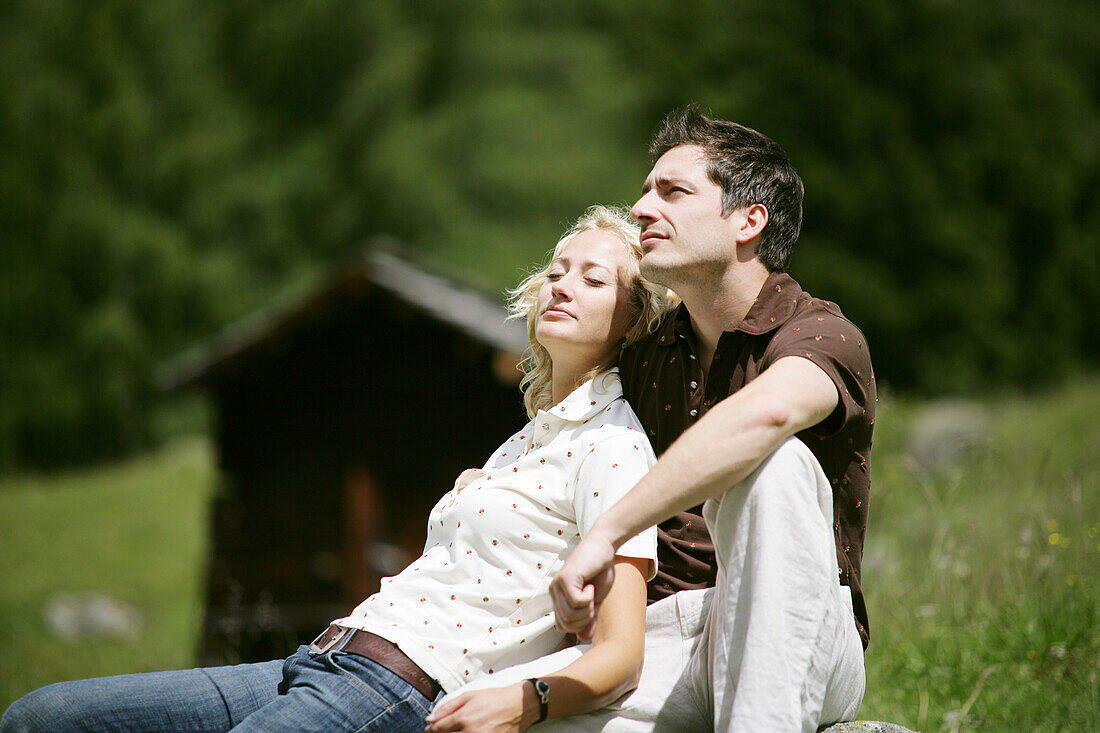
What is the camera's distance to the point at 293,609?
10.5 m

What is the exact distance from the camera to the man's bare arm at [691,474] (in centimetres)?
211

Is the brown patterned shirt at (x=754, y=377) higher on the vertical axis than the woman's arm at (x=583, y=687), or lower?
higher

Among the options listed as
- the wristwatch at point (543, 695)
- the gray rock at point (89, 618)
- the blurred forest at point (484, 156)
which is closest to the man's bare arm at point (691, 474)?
the wristwatch at point (543, 695)

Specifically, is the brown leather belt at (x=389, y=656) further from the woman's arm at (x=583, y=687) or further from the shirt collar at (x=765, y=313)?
the shirt collar at (x=765, y=313)

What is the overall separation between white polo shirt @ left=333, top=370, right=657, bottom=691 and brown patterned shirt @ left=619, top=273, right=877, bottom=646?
7.6 inches

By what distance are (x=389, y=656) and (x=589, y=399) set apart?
84 cm

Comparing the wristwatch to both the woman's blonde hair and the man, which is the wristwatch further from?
the woman's blonde hair

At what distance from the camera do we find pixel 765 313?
8.68 ft

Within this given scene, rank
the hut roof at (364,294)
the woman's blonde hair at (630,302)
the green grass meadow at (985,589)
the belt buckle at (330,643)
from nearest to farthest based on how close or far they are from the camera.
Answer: the belt buckle at (330,643) → the woman's blonde hair at (630,302) → the green grass meadow at (985,589) → the hut roof at (364,294)

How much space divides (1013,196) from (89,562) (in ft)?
63.0

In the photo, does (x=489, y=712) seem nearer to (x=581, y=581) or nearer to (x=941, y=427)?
(x=581, y=581)

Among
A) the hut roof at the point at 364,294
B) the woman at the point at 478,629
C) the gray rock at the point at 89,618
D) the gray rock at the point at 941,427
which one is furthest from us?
the gray rock at the point at 89,618

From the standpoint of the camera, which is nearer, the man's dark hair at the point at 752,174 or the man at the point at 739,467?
the man at the point at 739,467

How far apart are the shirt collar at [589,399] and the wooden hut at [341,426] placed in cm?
666
